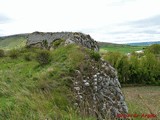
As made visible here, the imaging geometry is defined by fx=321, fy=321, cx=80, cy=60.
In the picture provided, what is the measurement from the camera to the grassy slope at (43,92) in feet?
23.3

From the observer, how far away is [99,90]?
9.95 meters

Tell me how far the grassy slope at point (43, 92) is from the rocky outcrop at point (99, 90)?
33 centimetres

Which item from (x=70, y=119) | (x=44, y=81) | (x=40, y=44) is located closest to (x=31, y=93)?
(x=44, y=81)

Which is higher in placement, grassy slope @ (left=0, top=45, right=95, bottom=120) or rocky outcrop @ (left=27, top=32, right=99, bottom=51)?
rocky outcrop @ (left=27, top=32, right=99, bottom=51)

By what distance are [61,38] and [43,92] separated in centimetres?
896

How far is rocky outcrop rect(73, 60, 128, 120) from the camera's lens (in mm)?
9234

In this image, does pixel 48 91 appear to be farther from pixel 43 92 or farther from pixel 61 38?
pixel 61 38

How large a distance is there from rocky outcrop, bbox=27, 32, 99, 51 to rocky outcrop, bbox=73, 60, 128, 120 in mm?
4151

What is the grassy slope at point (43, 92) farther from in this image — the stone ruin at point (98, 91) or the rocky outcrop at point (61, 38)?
the rocky outcrop at point (61, 38)

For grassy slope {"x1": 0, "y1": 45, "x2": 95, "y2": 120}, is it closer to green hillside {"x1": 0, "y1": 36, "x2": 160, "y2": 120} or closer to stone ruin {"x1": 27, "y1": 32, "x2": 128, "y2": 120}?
green hillside {"x1": 0, "y1": 36, "x2": 160, "y2": 120}

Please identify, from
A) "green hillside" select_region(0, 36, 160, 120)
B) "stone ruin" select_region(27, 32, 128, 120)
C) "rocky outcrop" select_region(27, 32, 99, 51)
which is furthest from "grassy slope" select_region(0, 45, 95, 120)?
"rocky outcrop" select_region(27, 32, 99, 51)

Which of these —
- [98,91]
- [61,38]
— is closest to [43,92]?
[98,91]

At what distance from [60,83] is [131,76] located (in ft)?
186

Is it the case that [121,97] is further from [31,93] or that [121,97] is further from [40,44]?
[40,44]
